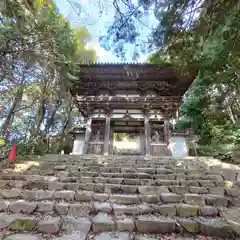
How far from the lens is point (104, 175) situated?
439 centimetres

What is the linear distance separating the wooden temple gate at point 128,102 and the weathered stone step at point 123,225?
6.15 metres

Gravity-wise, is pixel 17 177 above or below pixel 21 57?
below

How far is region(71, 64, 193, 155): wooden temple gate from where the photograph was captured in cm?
923

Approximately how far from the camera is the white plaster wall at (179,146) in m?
9.69

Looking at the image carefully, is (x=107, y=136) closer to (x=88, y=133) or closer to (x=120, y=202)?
(x=88, y=133)

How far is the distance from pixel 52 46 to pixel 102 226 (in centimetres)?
650

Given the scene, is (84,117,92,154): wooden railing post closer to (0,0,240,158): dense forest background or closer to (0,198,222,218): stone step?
(0,0,240,158): dense forest background

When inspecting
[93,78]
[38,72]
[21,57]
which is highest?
[93,78]

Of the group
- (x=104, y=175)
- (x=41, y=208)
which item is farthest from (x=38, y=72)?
(x=41, y=208)

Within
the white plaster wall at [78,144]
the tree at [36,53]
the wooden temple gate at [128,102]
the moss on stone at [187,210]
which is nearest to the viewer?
the moss on stone at [187,210]

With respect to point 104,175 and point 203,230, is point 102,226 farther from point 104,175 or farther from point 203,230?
point 104,175

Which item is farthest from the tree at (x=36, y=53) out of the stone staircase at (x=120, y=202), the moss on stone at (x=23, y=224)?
the moss on stone at (x=23, y=224)

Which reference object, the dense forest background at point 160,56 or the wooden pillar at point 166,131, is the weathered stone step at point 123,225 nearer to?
the dense forest background at point 160,56

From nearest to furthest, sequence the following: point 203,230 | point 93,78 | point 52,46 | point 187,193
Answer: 1. point 203,230
2. point 187,193
3. point 52,46
4. point 93,78
